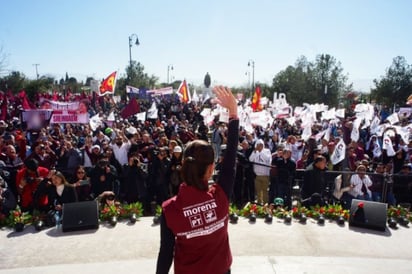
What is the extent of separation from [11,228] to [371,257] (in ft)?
18.9

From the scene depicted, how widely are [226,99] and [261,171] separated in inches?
264

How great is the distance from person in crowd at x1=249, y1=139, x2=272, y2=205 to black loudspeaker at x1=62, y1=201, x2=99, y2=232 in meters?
4.24

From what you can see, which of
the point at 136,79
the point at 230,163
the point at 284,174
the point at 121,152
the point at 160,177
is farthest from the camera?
the point at 136,79

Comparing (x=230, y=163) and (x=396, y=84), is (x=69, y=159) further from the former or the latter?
(x=396, y=84)

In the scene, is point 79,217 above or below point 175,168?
below

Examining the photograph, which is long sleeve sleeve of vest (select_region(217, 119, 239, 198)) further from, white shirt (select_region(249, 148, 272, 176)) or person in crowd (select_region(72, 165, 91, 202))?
white shirt (select_region(249, 148, 272, 176))

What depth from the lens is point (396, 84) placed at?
124 ft

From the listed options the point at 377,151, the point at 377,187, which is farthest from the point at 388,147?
the point at 377,187

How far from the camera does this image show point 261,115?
14172 millimetres

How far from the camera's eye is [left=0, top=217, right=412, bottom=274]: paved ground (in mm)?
4969

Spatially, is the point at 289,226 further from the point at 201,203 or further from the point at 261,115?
the point at 261,115

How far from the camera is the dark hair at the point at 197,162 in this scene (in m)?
2.21

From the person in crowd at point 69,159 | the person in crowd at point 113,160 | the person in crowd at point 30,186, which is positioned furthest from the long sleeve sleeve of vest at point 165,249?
the person in crowd at point 69,159

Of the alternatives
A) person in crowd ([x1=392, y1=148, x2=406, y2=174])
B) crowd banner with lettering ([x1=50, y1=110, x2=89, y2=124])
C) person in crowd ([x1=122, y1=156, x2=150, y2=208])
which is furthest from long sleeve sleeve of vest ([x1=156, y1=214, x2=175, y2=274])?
crowd banner with lettering ([x1=50, y1=110, x2=89, y2=124])
